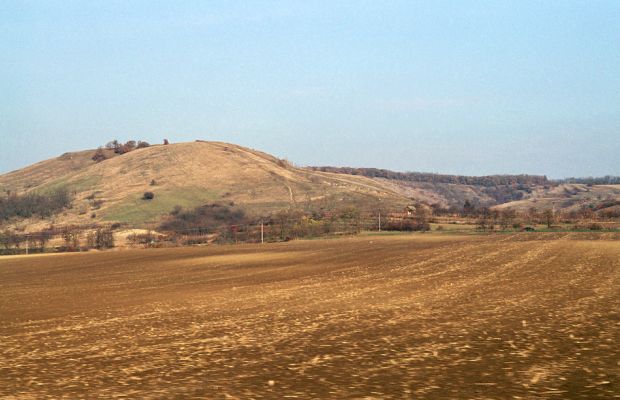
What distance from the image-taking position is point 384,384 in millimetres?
7285

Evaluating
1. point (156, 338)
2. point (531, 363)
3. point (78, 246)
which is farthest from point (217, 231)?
point (531, 363)

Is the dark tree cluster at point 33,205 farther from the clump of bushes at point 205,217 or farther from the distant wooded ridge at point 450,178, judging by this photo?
the distant wooded ridge at point 450,178

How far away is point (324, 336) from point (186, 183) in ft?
283

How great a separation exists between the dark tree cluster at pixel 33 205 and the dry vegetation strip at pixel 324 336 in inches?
2765

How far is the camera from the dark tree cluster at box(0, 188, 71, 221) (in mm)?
85688

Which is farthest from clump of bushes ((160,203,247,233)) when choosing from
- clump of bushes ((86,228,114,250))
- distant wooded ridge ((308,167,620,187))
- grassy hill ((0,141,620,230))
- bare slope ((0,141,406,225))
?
distant wooded ridge ((308,167,620,187))

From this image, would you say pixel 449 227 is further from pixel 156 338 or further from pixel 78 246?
pixel 156 338

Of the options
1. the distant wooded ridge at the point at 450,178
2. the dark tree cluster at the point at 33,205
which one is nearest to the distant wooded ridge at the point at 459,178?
the distant wooded ridge at the point at 450,178

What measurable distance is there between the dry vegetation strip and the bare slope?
59966mm

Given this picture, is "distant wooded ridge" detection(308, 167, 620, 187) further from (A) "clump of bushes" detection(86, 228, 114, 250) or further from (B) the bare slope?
(A) "clump of bushes" detection(86, 228, 114, 250)

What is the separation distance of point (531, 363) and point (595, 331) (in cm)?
257

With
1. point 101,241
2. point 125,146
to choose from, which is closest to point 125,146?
point 125,146

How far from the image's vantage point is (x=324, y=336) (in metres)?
10.4

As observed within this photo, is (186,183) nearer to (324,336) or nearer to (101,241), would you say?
(101,241)
